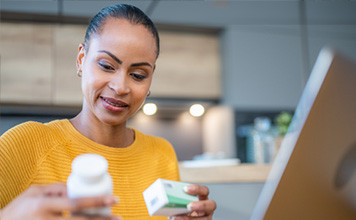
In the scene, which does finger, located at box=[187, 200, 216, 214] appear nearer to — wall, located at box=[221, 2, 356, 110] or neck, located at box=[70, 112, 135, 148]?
neck, located at box=[70, 112, 135, 148]

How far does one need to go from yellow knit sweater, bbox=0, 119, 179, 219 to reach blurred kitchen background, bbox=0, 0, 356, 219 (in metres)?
2.24

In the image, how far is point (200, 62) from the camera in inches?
141

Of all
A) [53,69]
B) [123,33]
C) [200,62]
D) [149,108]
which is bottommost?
[123,33]

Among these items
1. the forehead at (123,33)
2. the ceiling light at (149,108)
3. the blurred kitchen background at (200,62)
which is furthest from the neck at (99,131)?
the ceiling light at (149,108)

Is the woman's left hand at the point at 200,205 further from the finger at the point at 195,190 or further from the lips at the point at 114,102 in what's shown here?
the lips at the point at 114,102

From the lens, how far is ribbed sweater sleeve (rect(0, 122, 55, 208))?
0.66 meters

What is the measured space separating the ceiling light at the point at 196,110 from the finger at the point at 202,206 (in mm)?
2948

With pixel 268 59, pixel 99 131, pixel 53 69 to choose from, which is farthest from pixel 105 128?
pixel 268 59

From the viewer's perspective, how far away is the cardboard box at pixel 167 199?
0.51 m

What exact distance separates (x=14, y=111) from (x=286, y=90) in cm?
266

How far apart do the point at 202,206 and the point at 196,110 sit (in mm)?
3003

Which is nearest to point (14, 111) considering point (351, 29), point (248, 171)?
point (248, 171)

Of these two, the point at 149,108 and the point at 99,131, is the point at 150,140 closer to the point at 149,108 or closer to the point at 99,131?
the point at 99,131

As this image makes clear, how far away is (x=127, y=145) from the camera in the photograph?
A: 3.11 feet
